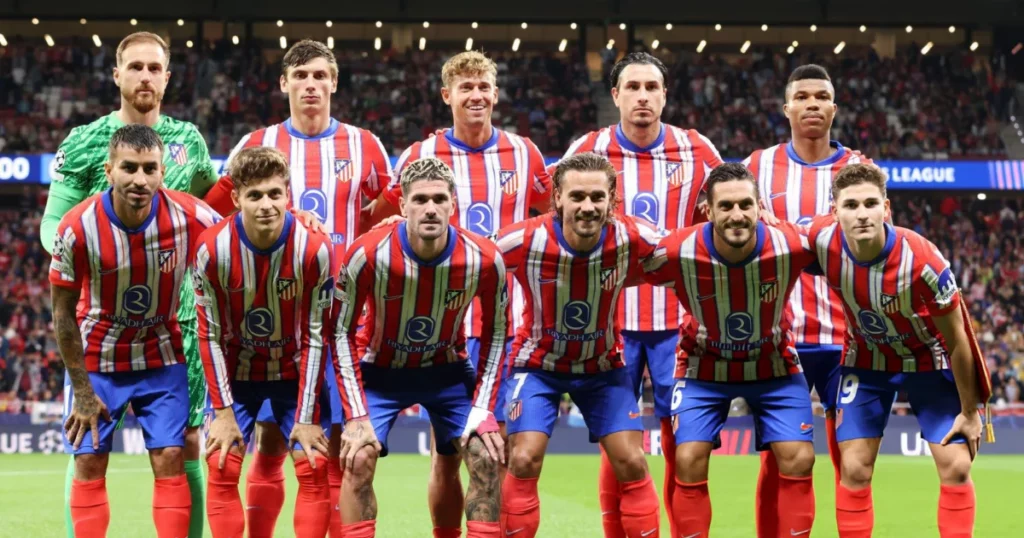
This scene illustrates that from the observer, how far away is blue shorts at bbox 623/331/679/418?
19.6 ft

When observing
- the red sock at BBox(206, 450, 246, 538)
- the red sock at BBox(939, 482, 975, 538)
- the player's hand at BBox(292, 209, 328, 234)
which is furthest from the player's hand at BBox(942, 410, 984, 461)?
the red sock at BBox(206, 450, 246, 538)

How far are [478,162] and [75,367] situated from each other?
7.45 feet

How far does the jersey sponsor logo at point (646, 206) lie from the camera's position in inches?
240

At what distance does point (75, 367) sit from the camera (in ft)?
16.3

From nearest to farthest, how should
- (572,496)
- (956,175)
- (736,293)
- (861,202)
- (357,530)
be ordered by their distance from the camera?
1. (357,530)
2. (861,202)
3. (736,293)
4. (572,496)
5. (956,175)

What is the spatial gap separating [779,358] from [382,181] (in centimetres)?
224

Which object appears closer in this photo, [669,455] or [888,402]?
[888,402]

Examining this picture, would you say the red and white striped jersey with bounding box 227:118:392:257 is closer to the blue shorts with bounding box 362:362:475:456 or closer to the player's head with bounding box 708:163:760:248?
the blue shorts with bounding box 362:362:475:456

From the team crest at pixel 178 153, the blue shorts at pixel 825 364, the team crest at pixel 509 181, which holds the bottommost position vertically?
the blue shorts at pixel 825 364

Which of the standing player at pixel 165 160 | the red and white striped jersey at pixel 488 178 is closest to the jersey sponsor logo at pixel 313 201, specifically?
the red and white striped jersey at pixel 488 178

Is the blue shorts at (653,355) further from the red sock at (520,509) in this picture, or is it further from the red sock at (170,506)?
the red sock at (170,506)

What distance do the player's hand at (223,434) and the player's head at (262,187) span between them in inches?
32.4

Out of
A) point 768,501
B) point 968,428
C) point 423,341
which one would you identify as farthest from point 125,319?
point 968,428

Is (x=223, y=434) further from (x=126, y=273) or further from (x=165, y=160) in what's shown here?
(x=165, y=160)
